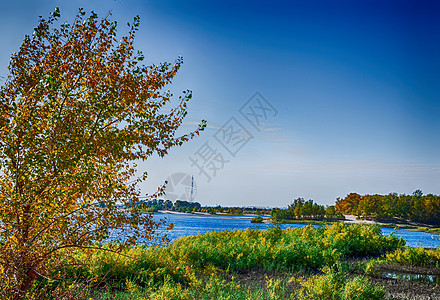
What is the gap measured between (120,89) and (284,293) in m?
3.99

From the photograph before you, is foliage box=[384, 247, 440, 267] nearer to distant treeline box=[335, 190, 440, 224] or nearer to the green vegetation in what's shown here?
the green vegetation

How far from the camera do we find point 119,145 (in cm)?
358

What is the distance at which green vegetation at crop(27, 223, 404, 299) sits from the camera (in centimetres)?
489

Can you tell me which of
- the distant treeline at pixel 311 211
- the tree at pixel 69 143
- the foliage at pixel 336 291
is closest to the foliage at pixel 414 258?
the foliage at pixel 336 291

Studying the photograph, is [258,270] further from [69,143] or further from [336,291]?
[69,143]

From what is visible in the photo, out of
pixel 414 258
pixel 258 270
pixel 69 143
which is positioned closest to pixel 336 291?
pixel 258 270

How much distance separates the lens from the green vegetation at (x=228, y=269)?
16.1 ft

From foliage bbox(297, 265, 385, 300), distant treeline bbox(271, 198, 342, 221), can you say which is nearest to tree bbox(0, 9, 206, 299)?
foliage bbox(297, 265, 385, 300)

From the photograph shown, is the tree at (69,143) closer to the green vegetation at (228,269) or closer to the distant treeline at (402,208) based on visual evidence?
the green vegetation at (228,269)

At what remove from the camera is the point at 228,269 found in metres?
7.22

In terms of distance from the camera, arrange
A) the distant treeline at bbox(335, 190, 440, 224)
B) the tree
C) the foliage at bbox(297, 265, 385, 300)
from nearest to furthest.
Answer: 1. the tree
2. the foliage at bbox(297, 265, 385, 300)
3. the distant treeline at bbox(335, 190, 440, 224)

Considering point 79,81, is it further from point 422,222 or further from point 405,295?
point 422,222

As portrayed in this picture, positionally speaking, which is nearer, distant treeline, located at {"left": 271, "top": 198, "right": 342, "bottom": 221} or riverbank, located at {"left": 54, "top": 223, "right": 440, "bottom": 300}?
riverbank, located at {"left": 54, "top": 223, "right": 440, "bottom": 300}

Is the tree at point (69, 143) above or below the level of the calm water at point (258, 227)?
above
